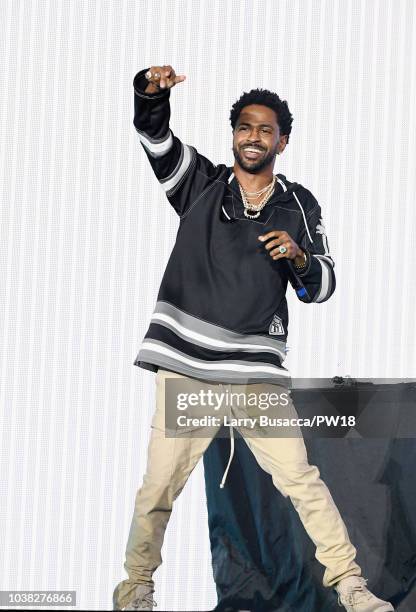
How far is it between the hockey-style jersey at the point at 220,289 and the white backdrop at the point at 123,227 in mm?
406

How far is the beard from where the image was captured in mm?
2561

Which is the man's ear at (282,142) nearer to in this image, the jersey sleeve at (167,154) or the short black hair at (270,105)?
the short black hair at (270,105)

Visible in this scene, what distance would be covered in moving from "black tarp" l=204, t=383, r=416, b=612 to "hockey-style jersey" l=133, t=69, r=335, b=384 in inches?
15.8

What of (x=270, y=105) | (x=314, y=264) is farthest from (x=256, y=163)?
(x=314, y=264)

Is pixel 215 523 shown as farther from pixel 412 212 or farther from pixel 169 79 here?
pixel 169 79

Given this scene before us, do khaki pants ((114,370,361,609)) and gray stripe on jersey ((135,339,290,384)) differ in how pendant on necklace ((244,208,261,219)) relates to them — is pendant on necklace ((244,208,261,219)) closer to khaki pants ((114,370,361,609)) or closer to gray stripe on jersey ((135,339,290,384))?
gray stripe on jersey ((135,339,290,384))

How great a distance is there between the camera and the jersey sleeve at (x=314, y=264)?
2.46 metres

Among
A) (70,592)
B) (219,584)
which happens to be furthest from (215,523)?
(70,592)

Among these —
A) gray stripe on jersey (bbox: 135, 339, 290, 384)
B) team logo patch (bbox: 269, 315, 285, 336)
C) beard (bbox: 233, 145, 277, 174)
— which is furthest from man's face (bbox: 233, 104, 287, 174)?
gray stripe on jersey (bbox: 135, 339, 290, 384)

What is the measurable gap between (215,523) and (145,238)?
2.56ft

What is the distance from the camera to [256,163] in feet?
8.39

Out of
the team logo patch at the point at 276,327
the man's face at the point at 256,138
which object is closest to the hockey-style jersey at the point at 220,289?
the team logo patch at the point at 276,327

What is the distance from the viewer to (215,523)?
289cm

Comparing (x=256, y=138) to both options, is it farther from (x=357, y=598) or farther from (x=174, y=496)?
(x=357, y=598)
